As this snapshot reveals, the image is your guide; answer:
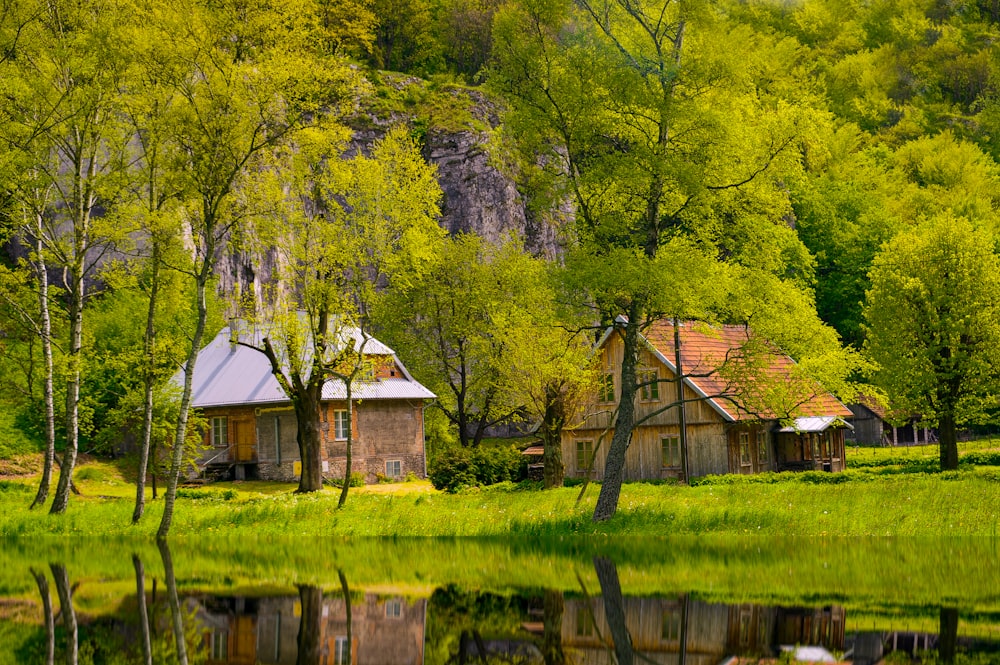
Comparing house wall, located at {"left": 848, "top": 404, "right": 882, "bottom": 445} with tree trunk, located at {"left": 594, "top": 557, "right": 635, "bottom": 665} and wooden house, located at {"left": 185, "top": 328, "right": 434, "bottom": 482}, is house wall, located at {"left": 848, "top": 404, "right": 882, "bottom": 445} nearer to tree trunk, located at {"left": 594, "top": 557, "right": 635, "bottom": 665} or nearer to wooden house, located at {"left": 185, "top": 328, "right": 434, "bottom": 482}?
wooden house, located at {"left": 185, "top": 328, "right": 434, "bottom": 482}

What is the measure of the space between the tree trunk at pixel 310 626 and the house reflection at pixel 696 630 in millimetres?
2335

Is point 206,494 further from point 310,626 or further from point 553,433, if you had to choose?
point 310,626

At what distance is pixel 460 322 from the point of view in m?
51.1

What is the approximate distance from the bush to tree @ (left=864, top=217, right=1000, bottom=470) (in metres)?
15.1

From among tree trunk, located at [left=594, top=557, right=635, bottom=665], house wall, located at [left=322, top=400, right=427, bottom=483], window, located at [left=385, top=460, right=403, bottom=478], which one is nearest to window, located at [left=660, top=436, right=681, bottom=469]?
house wall, located at [left=322, top=400, right=427, bottom=483]

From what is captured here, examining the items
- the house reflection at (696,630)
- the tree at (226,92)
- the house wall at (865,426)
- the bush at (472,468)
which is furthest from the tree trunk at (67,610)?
the house wall at (865,426)

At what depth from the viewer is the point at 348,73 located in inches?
1073

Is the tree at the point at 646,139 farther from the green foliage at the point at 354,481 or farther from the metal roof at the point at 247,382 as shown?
the metal roof at the point at 247,382

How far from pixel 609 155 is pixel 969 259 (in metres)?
23.5

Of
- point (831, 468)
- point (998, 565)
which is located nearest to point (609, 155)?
point (998, 565)

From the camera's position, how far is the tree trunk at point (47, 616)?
32.1 ft

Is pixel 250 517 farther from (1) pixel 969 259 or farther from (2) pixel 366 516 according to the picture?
(1) pixel 969 259

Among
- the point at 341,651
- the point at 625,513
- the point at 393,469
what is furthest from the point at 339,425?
the point at 341,651

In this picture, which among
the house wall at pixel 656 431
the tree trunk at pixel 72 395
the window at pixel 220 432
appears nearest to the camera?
the tree trunk at pixel 72 395
